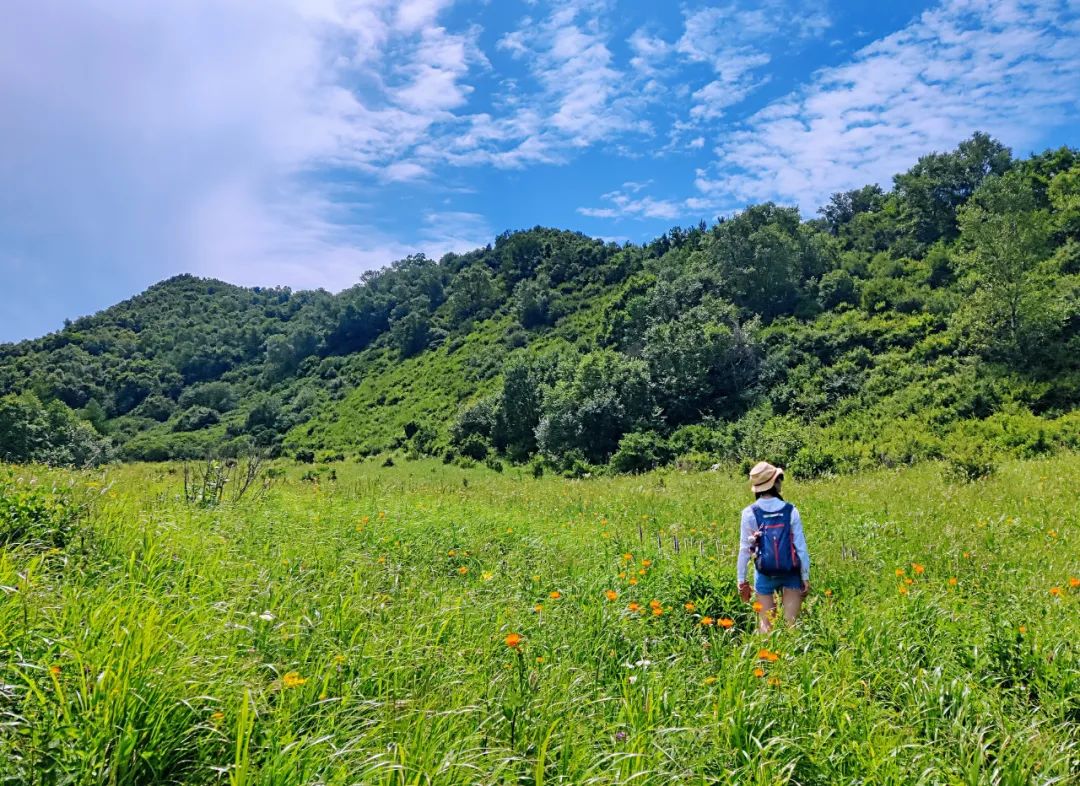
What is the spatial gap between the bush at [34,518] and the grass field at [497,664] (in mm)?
180

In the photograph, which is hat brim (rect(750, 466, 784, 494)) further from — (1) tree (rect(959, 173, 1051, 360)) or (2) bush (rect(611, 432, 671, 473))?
(1) tree (rect(959, 173, 1051, 360))

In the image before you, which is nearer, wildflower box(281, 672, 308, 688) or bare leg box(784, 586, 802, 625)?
wildflower box(281, 672, 308, 688)

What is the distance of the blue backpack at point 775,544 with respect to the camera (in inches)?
180

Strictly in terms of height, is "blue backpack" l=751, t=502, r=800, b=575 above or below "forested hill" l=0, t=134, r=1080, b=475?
below

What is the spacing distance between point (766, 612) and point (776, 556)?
589 mm

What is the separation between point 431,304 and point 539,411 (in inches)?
2165

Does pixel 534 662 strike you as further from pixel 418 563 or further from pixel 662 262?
pixel 662 262

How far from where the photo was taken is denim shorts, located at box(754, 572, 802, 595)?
4.65m

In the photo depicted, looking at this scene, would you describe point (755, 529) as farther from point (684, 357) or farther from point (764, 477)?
point (684, 357)

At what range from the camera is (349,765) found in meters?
2.15

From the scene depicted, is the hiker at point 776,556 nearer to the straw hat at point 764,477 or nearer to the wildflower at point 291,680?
the straw hat at point 764,477

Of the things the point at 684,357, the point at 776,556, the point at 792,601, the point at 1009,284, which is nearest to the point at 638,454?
the point at 684,357

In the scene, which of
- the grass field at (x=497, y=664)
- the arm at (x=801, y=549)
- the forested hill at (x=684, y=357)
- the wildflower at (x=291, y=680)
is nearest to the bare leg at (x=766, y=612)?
the grass field at (x=497, y=664)

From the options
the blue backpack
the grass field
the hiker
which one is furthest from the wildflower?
the blue backpack
